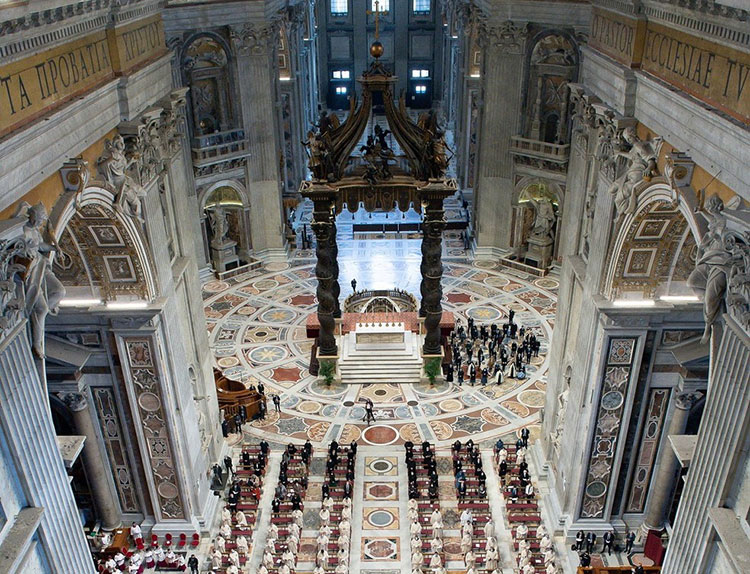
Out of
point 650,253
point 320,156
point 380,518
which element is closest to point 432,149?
point 320,156

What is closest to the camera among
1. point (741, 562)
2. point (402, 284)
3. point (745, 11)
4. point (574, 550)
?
point (741, 562)

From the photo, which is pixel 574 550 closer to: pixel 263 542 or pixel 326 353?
pixel 263 542

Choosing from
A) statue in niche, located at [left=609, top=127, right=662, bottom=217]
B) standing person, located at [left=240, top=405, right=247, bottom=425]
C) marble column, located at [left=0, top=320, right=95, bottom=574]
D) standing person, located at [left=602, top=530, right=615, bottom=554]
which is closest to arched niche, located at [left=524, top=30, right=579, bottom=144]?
statue in niche, located at [left=609, top=127, right=662, bottom=217]

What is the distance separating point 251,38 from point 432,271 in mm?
13646

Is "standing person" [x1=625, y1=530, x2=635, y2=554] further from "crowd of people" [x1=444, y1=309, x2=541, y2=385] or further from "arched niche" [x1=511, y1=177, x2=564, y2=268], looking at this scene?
"arched niche" [x1=511, y1=177, x2=564, y2=268]

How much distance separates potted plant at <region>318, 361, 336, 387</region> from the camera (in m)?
25.2

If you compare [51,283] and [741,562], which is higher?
[51,283]

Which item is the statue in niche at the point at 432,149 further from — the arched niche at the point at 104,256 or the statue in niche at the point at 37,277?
the statue in niche at the point at 37,277

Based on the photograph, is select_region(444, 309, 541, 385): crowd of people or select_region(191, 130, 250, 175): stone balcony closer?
select_region(444, 309, 541, 385): crowd of people

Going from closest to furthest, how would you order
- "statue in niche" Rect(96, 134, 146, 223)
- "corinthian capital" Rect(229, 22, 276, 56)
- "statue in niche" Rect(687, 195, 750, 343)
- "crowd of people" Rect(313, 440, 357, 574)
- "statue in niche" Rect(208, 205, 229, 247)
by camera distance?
1. "statue in niche" Rect(687, 195, 750, 343)
2. "statue in niche" Rect(96, 134, 146, 223)
3. "crowd of people" Rect(313, 440, 357, 574)
4. "corinthian capital" Rect(229, 22, 276, 56)
5. "statue in niche" Rect(208, 205, 229, 247)

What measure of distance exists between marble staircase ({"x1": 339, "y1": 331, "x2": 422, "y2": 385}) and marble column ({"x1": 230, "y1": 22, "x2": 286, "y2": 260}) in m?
10.4

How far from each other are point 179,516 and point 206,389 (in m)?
3.37

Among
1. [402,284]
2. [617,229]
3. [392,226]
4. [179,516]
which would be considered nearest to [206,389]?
[179,516]

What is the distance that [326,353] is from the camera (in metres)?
25.3
